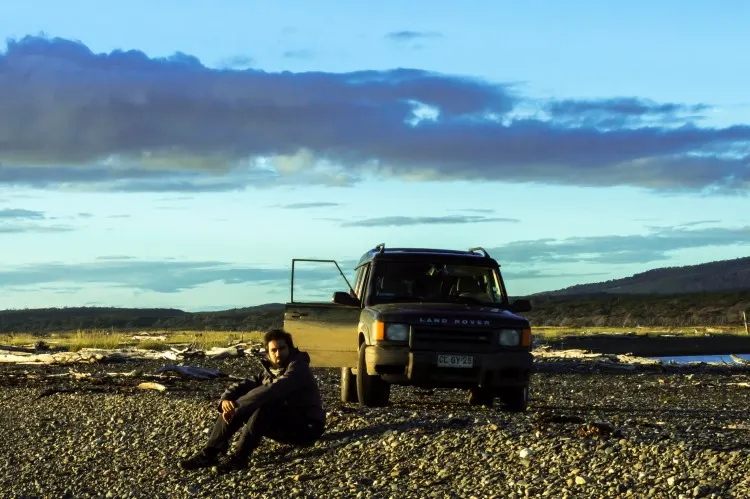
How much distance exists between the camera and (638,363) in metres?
34.7

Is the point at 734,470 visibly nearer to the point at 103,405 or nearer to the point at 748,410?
the point at 748,410

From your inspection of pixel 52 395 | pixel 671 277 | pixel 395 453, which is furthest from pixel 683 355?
pixel 671 277

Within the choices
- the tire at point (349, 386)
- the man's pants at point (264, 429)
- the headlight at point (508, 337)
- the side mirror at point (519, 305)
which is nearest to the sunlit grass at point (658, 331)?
the tire at point (349, 386)

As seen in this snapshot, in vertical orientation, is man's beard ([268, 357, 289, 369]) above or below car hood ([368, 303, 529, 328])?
below

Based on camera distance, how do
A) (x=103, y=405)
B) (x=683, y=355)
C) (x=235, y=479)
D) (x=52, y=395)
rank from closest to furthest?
(x=235, y=479) < (x=103, y=405) < (x=52, y=395) < (x=683, y=355)

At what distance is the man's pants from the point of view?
1331 cm

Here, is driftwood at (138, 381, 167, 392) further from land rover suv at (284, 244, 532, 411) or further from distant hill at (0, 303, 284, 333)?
distant hill at (0, 303, 284, 333)

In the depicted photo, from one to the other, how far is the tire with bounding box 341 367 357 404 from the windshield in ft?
4.63

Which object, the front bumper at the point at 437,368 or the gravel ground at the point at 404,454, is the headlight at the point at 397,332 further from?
the gravel ground at the point at 404,454

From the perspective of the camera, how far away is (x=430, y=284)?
17812mm

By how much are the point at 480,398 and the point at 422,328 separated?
7.39 feet

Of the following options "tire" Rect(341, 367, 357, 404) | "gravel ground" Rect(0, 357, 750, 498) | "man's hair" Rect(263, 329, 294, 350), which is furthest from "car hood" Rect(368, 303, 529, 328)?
"man's hair" Rect(263, 329, 294, 350)

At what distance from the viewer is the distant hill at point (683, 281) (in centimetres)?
15225

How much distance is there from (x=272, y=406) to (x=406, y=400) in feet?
23.3
